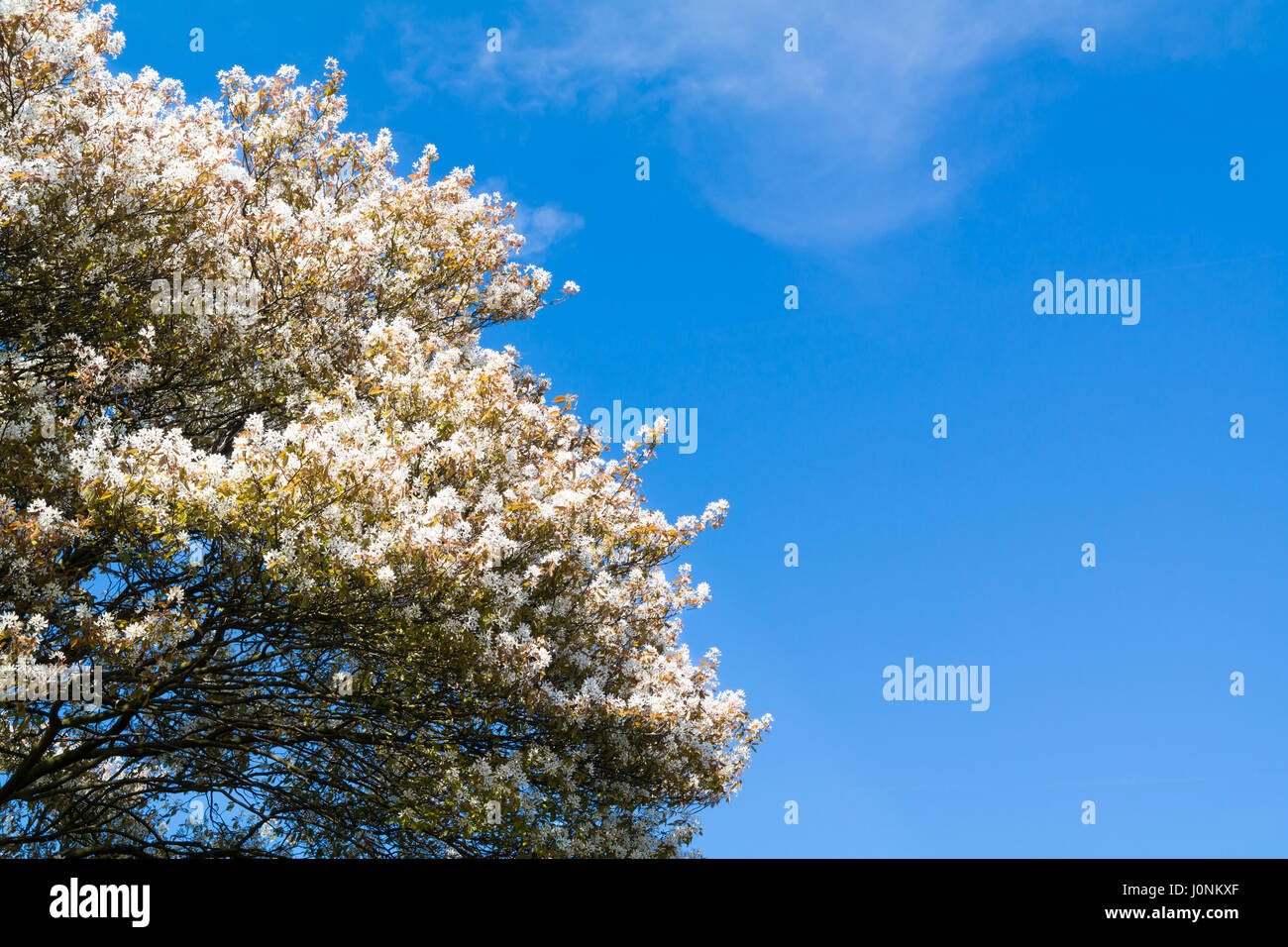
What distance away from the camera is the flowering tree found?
30.5 feet

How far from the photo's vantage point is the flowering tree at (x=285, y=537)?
9.28 meters

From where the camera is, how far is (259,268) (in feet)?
39.6

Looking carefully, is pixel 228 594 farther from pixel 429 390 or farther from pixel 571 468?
pixel 571 468

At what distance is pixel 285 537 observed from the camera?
355 inches

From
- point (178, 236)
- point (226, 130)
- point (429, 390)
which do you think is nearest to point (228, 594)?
point (429, 390)

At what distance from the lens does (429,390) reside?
1104 cm

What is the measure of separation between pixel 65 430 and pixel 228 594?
2.32 m
